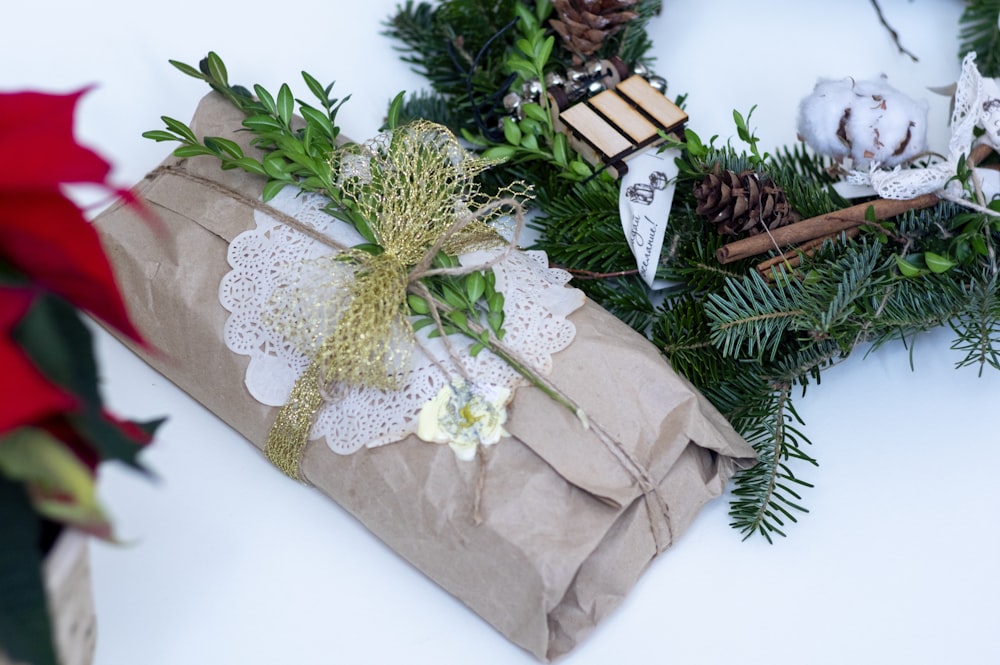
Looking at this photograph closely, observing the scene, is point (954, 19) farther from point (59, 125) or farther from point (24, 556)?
point (24, 556)

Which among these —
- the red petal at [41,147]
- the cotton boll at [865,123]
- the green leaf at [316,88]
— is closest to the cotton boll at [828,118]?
the cotton boll at [865,123]

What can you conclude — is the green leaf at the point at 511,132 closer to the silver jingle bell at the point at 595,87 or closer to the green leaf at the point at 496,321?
the silver jingle bell at the point at 595,87

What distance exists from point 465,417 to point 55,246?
353 mm

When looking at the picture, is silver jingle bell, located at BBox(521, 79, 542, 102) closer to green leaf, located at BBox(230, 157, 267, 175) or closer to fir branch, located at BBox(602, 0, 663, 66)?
fir branch, located at BBox(602, 0, 663, 66)

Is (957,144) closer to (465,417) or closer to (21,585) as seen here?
(465,417)

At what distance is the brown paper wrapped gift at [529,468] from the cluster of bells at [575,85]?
0.87 feet

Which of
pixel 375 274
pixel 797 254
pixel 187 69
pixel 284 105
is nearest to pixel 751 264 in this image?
pixel 797 254

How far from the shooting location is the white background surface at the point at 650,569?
2.50ft

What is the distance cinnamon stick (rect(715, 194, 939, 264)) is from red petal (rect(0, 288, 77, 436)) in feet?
1.97

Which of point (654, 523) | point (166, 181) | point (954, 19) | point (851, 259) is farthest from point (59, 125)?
point (954, 19)

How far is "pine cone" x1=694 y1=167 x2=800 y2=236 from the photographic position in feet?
2.81

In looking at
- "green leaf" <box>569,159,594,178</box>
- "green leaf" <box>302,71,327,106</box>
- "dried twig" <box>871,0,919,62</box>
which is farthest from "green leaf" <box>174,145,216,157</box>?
"dried twig" <box>871,0,919,62</box>

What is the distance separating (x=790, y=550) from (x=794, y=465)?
9 centimetres

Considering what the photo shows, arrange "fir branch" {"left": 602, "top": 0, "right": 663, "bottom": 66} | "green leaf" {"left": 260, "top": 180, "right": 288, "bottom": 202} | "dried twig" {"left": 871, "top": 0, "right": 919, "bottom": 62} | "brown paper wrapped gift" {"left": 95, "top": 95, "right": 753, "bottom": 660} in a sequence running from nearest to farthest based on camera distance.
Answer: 1. "brown paper wrapped gift" {"left": 95, "top": 95, "right": 753, "bottom": 660}
2. "green leaf" {"left": 260, "top": 180, "right": 288, "bottom": 202}
3. "fir branch" {"left": 602, "top": 0, "right": 663, "bottom": 66}
4. "dried twig" {"left": 871, "top": 0, "right": 919, "bottom": 62}
